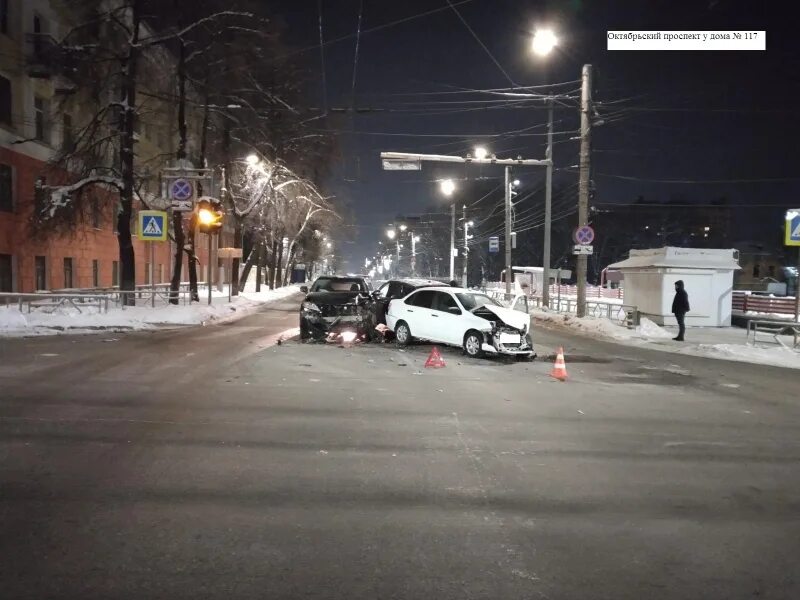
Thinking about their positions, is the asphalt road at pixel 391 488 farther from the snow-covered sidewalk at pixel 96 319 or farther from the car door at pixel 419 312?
the snow-covered sidewalk at pixel 96 319

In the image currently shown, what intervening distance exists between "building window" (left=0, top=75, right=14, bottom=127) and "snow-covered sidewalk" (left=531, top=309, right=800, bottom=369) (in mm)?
23307

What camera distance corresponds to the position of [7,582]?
12.4ft

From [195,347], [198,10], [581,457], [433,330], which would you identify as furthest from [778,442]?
[198,10]

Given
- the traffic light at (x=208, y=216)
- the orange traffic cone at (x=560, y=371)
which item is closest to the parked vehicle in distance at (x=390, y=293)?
the orange traffic cone at (x=560, y=371)

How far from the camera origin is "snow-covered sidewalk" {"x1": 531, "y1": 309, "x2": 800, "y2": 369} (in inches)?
628

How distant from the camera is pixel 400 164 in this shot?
20.8 metres

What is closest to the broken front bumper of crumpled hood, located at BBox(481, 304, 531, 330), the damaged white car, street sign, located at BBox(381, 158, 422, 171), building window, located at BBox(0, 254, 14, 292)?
the damaged white car

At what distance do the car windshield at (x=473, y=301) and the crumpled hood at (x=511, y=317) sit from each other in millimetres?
290

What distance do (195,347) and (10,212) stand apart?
15735 mm

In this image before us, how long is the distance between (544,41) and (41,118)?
895 inches

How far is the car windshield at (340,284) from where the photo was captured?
62.7ft

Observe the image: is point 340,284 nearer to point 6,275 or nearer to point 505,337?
point 505,337

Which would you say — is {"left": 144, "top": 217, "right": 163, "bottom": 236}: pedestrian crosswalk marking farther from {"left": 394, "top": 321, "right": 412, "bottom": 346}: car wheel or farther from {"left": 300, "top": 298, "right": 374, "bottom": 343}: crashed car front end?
{"left": 394, "top": 321, "right": 412, "bottom": 346}: car wheel

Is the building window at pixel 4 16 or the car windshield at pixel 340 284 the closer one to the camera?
the car windshield at pixel 340 284
